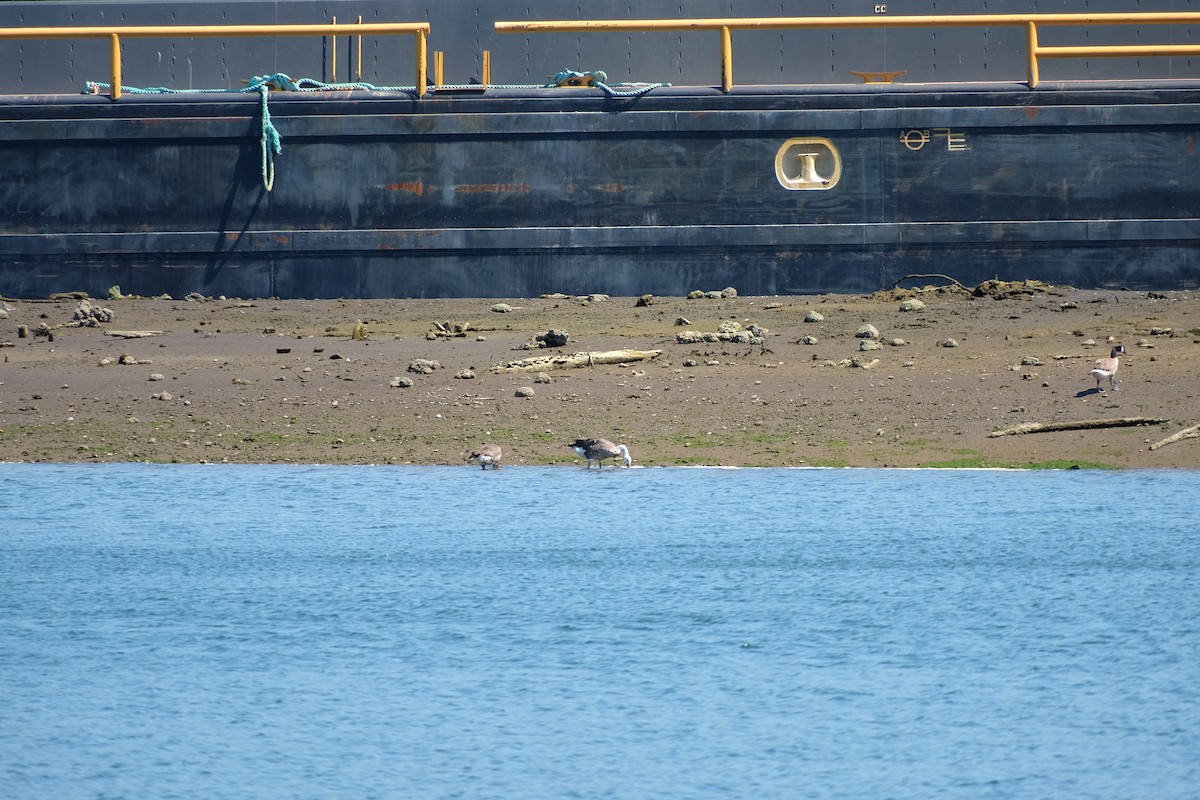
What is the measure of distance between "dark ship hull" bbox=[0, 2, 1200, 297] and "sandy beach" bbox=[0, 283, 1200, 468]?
2.15 feet

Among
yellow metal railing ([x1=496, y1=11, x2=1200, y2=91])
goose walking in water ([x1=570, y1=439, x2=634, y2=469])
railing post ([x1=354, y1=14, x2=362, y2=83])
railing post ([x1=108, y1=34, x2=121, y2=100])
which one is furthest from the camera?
railing post ([x1=354, y1=14, x2=362, y2=83])

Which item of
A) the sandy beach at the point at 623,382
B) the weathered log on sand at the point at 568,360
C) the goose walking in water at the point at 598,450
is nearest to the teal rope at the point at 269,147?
the sandy beach at the point at 623,382

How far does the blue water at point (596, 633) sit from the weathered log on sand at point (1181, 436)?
0.48m

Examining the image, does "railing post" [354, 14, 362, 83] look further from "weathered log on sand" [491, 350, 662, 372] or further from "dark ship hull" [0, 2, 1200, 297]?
"weathered log on sand" [491, 350, 662, 372]

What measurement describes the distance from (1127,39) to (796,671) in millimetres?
12707

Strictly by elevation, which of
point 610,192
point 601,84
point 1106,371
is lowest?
point 1106,371

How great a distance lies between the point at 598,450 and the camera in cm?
994

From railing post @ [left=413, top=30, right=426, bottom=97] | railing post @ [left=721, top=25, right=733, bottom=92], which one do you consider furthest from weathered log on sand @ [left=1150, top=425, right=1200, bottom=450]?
railing post @ [left=413, top=30, right=426, bottom=97]

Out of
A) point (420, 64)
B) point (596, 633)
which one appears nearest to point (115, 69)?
point (420, 64)

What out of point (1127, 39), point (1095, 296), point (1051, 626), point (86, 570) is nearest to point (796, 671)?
point (1051, 626)

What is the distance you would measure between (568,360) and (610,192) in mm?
3405

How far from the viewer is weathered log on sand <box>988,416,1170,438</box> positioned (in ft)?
34.7

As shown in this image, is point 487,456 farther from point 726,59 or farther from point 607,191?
point 726,59

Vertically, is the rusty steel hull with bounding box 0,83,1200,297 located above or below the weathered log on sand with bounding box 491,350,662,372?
above
